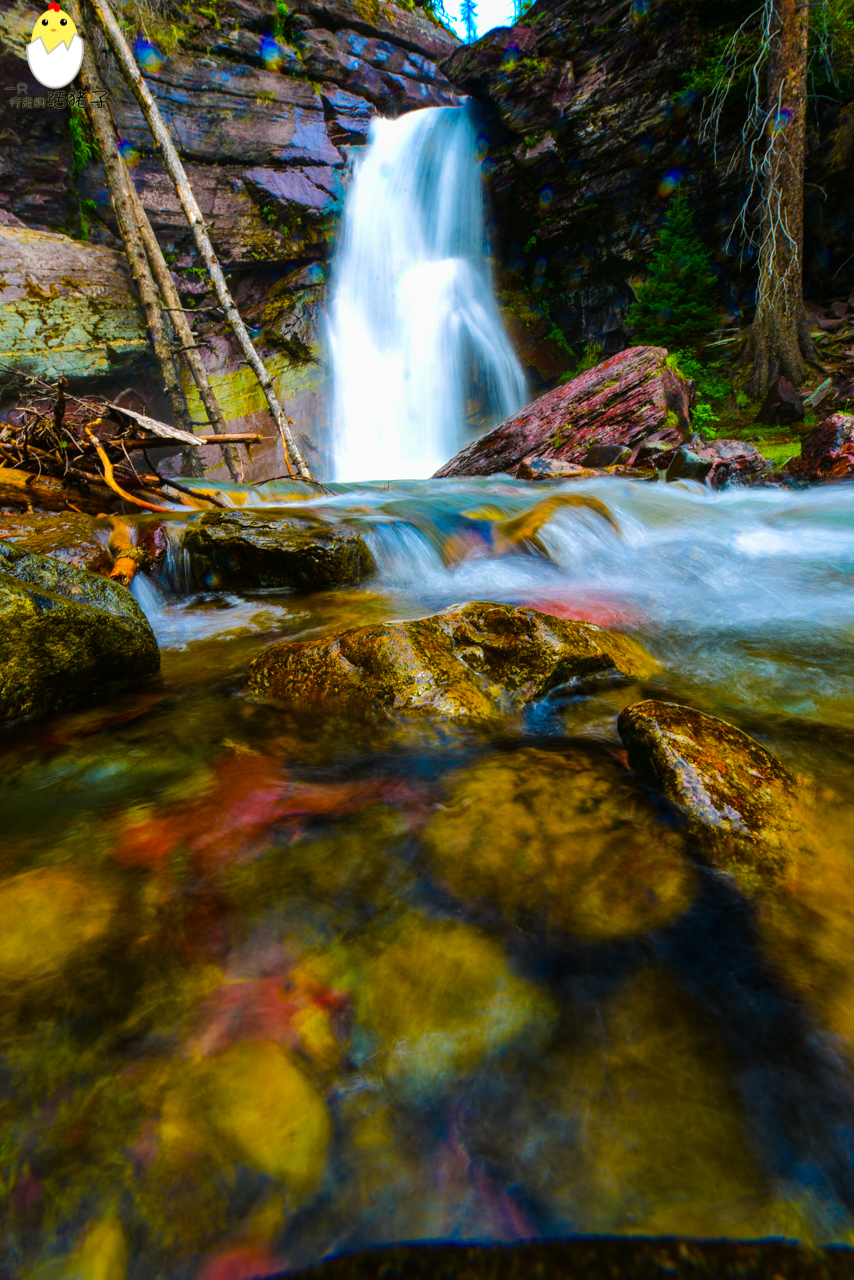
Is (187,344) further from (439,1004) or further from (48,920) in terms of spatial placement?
(439,1004)

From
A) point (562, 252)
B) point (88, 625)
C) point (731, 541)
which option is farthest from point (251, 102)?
point (88, 625)

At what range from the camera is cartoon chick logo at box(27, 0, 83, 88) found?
12.8 meters

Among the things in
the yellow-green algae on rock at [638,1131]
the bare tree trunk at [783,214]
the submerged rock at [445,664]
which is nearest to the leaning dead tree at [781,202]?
the bare tree trunk at [783,214]

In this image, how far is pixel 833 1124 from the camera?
1.02 metres

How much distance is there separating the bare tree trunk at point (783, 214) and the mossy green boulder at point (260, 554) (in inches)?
425

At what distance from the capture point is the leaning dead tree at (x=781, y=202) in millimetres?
10086

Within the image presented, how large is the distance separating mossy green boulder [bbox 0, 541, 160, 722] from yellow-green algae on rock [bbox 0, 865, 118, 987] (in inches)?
52.1

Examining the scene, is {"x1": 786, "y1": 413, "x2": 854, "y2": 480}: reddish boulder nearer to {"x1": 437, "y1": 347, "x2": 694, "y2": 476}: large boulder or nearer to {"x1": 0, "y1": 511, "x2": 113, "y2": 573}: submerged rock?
{"x1": 437, "y1": 347, "x2": 694, "y2": 476}: large boulder

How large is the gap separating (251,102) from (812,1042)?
78.0 ft

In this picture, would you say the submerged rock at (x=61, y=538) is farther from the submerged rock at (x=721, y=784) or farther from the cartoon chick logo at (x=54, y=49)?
the cartoon chick logo at (x=54, y=49)

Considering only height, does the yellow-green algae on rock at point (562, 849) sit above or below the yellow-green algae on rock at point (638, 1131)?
above

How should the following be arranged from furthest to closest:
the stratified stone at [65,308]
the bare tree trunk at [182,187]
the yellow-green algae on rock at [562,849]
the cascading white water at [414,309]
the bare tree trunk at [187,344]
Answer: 1. the cascading white water at [414,309]
2. the stratified stone at [65,308]
3. the bare tree trunk at [187,344]
4. the bare tree trunk at [182,187]
5. the yellow-green algae on rock at [562,849]

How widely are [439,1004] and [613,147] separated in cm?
1980

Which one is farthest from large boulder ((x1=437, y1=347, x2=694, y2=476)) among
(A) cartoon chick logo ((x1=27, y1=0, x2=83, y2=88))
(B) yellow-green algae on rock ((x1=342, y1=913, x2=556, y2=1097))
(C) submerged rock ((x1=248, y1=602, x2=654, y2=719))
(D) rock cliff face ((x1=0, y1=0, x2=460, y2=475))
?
(A) cartoon chick logo ((x1=27, y1=0, x2=83, y2=88))
